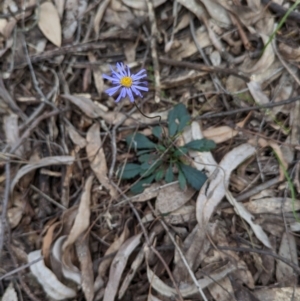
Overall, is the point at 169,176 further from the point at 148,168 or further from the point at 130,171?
the point at 130,171

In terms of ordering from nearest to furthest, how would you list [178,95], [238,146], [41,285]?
[41,285]
[238,146]
[178,95]

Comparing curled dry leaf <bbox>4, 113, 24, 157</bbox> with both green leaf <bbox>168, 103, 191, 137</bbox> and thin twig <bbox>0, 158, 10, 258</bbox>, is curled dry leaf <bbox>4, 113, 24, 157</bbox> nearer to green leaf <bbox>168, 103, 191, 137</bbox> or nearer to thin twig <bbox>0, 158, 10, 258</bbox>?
thin twig <bbox>0, 158, 10, 258</bbox>

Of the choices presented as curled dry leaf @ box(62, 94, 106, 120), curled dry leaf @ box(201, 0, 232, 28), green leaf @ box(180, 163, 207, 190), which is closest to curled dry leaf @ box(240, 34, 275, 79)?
curled dry leaf @ box(201, 0, 232, 28)

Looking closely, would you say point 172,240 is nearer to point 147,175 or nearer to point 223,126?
point 147,175

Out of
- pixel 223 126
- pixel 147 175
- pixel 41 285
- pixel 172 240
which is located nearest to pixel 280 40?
pixel 223 126

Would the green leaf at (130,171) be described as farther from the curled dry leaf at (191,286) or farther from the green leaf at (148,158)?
the curled dry leaf at (191,286)
